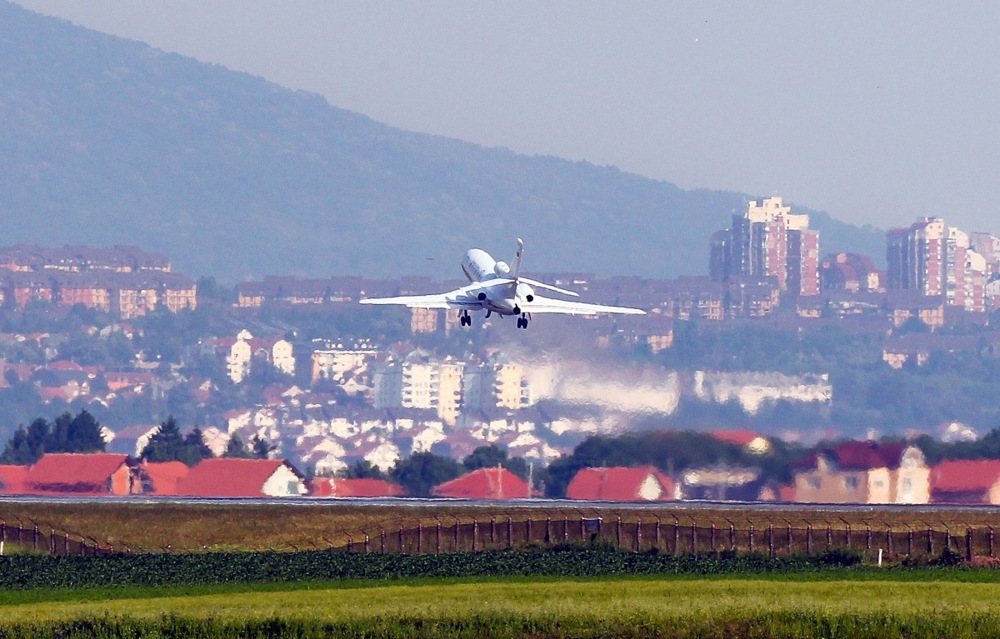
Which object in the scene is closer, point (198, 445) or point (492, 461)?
point (492, 461)

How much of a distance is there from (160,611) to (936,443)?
62.5 metres

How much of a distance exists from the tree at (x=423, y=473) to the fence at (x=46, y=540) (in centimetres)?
3442

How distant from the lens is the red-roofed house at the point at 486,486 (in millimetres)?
122250

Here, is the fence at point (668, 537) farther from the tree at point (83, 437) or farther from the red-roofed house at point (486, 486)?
A: the tree at point (83, 437)

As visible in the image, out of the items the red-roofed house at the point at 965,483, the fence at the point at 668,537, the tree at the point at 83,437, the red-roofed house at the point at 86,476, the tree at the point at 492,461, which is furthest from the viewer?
the tree at the point at 83,437

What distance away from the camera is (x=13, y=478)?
133 metres

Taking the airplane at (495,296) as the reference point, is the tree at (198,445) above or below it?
below

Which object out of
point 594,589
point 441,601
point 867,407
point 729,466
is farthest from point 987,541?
point 867,407

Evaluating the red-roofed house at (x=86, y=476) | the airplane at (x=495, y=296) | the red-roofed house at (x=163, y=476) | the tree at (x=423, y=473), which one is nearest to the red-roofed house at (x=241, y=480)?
the red-roofed house at (x=163, y=476)

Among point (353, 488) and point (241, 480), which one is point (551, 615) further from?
point (353, 488)

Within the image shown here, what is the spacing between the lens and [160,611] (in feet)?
192

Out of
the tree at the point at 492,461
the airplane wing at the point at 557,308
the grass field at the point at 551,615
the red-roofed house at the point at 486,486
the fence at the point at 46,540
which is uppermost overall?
the airplane wing at the point at 557,308

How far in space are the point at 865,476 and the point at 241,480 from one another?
40005 millimetres

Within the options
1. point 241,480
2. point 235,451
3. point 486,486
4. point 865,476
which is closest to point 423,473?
point 486,486
